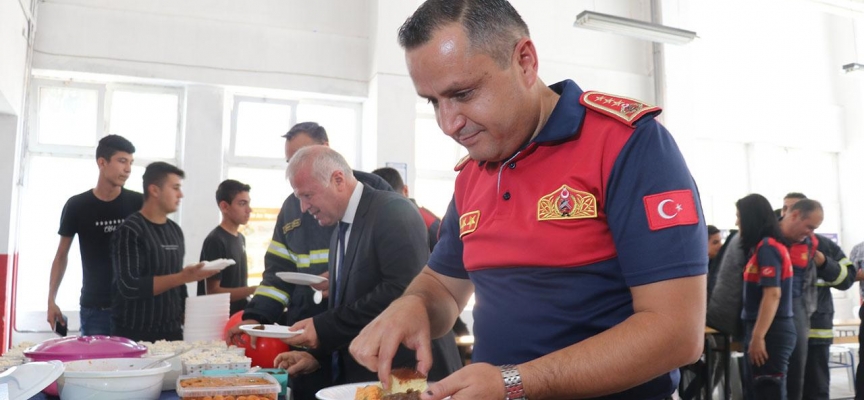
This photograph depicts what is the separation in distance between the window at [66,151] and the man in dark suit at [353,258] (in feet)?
13.2

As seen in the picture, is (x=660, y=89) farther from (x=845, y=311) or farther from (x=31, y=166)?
(x=31, y=166)

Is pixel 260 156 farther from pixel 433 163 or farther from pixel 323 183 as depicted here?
pixel 323 183

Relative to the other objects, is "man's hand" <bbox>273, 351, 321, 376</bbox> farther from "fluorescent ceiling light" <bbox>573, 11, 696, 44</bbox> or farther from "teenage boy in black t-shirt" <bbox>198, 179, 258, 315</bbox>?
"fluorescent ceiling light" <bbox>573, 11, 696, 44</bbox>

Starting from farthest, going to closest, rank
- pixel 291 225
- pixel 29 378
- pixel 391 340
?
1. pixel 291 225
2. pixel 29 378
3. pixel 391 340

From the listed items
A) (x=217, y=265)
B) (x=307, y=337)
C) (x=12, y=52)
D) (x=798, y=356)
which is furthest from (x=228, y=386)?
(x=12, y=52)

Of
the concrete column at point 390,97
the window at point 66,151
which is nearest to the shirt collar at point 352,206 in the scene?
the concrete column at point 390,97

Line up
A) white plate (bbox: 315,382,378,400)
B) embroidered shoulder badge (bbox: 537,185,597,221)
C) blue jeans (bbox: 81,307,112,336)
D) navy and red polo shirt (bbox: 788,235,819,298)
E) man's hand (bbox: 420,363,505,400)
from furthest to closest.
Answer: navy and red polo shirt (bbox: 788,235,819,298) < blue jeans (bbox: 81,307,112,336) < white plate (bbox: 315,382,378,400) < embroidered shoulder badge (bbox: 537,185,597,221) < man's hand (bbox: 420,363,505,400)

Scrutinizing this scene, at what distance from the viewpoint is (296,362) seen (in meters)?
2.18

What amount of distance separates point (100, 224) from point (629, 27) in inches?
168

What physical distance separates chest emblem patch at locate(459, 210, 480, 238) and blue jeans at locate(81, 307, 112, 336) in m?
3.02

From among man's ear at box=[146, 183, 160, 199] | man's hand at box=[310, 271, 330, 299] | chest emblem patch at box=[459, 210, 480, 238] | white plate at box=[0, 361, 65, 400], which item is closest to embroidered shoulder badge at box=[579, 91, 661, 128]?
chest emblem patch at box=[459, 210, 480, 238]

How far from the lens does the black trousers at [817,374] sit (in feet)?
14.9

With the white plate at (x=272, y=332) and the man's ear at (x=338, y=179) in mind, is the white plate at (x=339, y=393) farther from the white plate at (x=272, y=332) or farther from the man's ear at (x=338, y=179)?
the man's ear at (x=338, y=179)

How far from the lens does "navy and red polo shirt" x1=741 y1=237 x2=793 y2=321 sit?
388 cm
